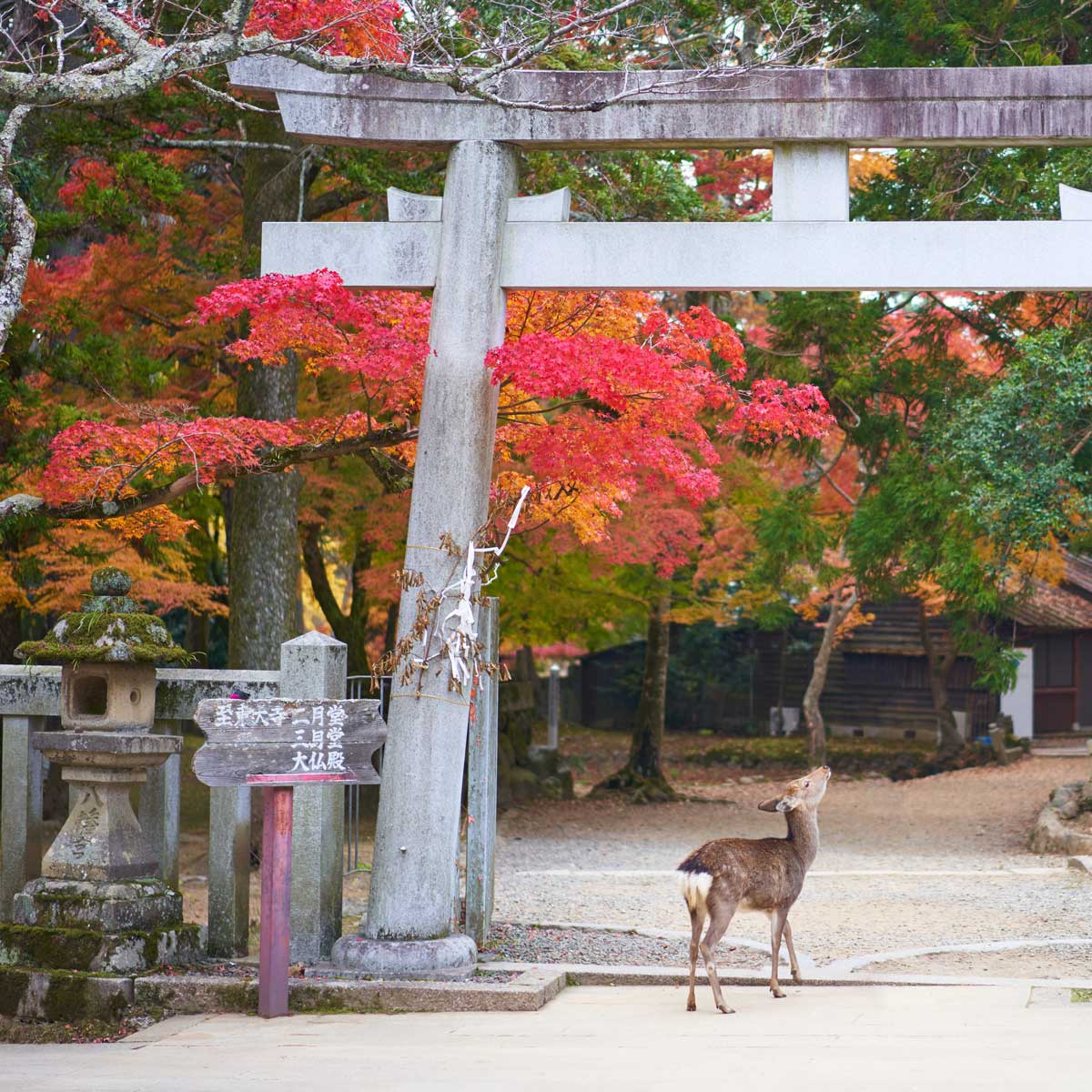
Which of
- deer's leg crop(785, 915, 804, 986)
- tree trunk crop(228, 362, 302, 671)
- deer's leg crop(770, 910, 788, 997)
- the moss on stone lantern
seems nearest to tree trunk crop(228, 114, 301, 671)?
tree trunk crop(228, 362, 302, 671)

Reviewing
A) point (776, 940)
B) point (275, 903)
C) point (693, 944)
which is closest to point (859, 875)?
point (776, 940)

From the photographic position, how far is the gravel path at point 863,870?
9961 mm

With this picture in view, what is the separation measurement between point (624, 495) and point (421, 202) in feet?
7.62

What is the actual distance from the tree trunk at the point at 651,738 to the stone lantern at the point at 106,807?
579 inches

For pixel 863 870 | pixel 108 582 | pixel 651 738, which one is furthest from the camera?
pixel 651 738

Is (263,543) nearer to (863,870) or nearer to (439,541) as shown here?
(439,541)

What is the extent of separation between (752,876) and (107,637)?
365 cm

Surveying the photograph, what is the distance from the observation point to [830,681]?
31.4 m

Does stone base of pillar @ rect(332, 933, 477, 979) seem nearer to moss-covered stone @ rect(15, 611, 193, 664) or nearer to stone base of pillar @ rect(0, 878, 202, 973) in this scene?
stone base of pillar @ rect(0, 878, 202, 973)

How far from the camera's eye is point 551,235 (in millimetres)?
7832

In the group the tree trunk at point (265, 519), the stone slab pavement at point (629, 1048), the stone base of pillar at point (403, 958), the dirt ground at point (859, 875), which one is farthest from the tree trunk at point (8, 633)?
the stone slab pavement at point (629, 1048)

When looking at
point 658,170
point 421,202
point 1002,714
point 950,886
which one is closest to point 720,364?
point 658,170

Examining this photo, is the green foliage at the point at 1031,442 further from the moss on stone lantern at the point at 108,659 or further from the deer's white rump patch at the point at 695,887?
the moss on stone lantern at the point at 108,659

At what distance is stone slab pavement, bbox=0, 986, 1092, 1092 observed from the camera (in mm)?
5250
